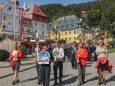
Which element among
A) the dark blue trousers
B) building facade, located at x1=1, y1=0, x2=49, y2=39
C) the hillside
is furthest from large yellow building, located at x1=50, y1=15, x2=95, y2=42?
the dark blue trousers

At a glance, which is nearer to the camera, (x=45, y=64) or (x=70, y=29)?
(x=45, y=64)

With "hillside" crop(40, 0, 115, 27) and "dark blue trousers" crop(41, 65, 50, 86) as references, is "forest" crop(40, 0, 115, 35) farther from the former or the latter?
"dark blue trousers" crop(41, 65, 50, 86)

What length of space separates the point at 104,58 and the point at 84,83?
147 centimetres

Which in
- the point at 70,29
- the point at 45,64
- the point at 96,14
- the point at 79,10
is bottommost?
the point at 45,64

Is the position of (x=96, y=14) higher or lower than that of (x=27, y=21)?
higher

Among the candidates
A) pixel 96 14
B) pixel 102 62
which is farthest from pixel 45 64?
pixel 96 14

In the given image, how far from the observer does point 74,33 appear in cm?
10719

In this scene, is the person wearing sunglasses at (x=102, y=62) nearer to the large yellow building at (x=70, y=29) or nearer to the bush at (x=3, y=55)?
the bush at (x=3, y=55)

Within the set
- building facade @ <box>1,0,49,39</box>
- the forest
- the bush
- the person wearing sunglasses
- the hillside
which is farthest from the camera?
the hillside

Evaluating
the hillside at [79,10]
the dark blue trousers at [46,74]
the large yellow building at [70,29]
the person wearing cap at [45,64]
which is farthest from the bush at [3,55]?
the hillside at [79,10]

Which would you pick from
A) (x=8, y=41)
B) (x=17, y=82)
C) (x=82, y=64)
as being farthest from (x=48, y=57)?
(x=8, y=41)

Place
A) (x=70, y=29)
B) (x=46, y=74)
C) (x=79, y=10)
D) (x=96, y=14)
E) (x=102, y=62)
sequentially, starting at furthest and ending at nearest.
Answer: (x=79, y=10) → (x=96, y=14) → (x=70, y=29) → (x=102, y=62) → (x=46, y=74)

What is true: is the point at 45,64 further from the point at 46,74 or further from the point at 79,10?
the point at 79,10

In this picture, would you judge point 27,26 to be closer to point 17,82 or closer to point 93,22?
point 93,22
